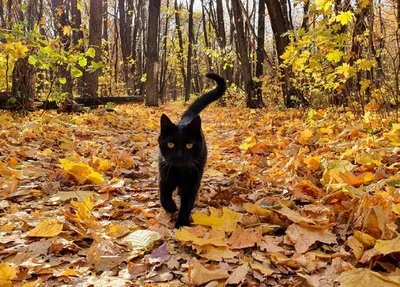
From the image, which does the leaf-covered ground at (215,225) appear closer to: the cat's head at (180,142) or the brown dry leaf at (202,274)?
the brown dry leaf at (202,274)

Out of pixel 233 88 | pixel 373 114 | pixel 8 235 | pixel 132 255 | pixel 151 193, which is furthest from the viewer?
pixel 233 88

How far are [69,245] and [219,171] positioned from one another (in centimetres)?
244

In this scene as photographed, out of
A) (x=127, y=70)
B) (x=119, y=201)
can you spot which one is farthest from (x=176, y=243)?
(x=127, y=70)

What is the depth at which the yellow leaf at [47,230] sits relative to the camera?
6.70 ft

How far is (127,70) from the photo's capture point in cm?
2612

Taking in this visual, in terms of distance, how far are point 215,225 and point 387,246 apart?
39.7 inches

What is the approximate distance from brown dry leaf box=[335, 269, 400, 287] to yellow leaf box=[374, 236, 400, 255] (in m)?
0.13

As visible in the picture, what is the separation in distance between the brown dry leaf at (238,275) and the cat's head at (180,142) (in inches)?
45.9

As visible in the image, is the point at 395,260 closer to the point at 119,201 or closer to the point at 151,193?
the point at 119,201

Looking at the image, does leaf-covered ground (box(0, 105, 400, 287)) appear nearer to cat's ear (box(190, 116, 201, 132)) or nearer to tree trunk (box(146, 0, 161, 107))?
cat's ear (box(190, 116, 201, 132))

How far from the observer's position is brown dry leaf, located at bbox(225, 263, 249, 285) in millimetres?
1599

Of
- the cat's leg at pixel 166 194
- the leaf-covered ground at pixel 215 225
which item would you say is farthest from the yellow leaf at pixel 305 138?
the cat's leg at pixel 166 194

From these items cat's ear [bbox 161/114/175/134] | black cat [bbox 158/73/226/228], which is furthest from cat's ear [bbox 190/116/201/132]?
cat's ear [bbox 161/114/175/134]

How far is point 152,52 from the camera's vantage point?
15039 millimetres
